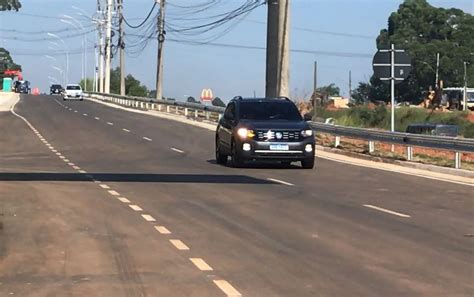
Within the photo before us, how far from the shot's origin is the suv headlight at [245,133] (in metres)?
23.0

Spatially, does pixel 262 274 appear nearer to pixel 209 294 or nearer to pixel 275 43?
pixel 209 294

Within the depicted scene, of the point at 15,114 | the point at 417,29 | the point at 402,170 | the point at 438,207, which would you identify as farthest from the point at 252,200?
the point at 417,29

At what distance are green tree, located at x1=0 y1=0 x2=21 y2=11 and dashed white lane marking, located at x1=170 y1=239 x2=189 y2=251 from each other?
Answer: 103059 mm

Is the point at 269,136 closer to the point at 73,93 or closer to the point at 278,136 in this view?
the point at 278,136

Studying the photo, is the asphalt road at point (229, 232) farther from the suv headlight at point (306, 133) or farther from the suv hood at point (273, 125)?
the suv hood at point (273, 125)

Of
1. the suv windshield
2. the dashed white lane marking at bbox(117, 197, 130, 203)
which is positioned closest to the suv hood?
the suv windshield

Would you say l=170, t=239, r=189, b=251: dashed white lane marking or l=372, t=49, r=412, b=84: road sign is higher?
l=372, t=49, r=412, b=84: road sign

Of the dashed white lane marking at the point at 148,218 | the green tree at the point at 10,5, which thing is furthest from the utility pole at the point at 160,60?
the dashed white lane marking at the point at 148,218

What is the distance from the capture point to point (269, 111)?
24.3m

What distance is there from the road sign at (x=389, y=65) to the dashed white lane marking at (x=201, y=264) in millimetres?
19564

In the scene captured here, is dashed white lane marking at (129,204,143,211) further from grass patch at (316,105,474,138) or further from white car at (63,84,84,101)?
white car at (63,84,84,101)

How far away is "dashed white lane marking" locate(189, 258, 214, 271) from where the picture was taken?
9141mm

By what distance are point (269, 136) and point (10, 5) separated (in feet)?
315

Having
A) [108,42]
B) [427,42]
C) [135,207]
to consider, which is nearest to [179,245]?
[135,207]
